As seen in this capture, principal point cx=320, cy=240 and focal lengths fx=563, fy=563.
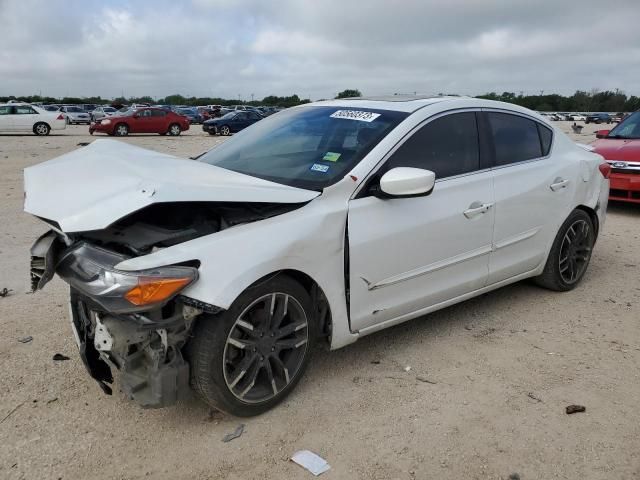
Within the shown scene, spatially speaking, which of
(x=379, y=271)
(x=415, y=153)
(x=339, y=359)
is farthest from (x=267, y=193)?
(x=339, y=359)

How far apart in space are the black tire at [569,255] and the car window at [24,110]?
85.2 ft

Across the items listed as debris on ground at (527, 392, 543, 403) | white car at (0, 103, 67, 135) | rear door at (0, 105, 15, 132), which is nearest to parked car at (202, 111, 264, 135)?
white car at (0, 103, 67, 135)

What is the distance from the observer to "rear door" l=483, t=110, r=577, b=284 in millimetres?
4035

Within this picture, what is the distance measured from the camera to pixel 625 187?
8.11 meters

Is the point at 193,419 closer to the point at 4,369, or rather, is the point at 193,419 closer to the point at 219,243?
the point at 219,243

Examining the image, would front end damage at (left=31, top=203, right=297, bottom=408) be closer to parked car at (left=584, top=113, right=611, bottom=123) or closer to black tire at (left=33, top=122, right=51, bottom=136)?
black tire at (left=33, top=122, right=51, bottom=136)

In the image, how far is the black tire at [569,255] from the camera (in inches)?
184

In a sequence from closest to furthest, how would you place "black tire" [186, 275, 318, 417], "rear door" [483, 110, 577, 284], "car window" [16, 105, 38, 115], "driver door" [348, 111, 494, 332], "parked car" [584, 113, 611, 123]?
"black tire" [186, 275, 318, 417] < "driver door" [348, 111, 494, 332] < "rear door" [483, 110, 577, 284] < "car window" [16, 105, 38, 115] < "parked car" [584, 113, 611, 123]

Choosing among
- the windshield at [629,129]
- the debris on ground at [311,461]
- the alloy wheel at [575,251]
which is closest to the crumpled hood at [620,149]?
the windshield at [629,129]

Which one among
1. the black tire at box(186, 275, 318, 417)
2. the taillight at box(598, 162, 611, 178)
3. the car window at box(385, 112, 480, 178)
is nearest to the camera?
the black tire at box(186, 275, 318, 417)

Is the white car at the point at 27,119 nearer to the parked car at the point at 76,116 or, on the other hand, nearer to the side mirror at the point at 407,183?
the parked car at the point at 76,116

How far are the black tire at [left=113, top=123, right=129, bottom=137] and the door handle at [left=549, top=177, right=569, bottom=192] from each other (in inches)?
1012

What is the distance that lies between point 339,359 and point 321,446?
94cm

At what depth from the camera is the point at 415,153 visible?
3523mm
